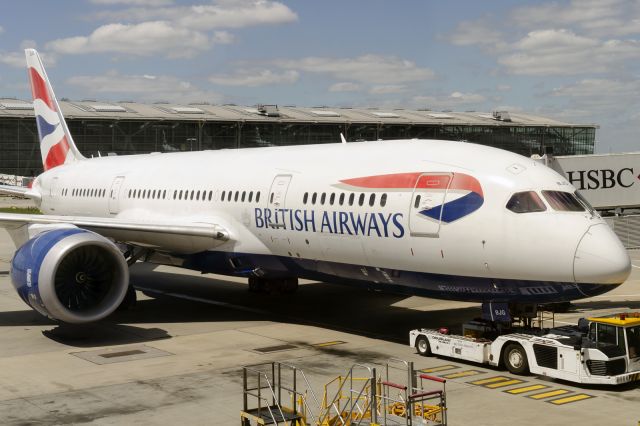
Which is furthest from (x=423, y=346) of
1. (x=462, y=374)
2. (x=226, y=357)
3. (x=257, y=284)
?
(x=257, y=284)

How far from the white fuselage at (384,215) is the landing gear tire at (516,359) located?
111 centimetres

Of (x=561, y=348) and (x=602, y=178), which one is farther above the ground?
(x=602, y=178)

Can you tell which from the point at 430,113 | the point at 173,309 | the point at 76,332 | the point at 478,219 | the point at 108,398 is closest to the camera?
the point at 108,398

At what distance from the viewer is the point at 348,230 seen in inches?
756

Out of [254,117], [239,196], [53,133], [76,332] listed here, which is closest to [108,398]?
[76,332]

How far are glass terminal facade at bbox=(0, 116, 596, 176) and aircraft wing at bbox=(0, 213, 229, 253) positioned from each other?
213 ft

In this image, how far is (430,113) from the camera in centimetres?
10544

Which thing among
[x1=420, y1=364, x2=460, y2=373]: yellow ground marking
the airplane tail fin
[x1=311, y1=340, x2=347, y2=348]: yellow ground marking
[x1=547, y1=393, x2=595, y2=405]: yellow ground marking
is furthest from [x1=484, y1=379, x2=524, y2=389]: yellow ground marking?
the airplane tail fin

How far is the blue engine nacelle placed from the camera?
19.7 m

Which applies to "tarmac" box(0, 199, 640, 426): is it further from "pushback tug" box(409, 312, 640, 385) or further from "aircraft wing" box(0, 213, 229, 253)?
"aircraft wing" box(0, 213, 229, 253)

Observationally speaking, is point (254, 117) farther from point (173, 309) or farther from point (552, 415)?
point (552, 415)

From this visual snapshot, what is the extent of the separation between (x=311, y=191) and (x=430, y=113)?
87.0m

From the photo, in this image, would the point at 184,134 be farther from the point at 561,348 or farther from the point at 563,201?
the point at 561,348

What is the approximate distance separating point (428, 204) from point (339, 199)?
264 cm
